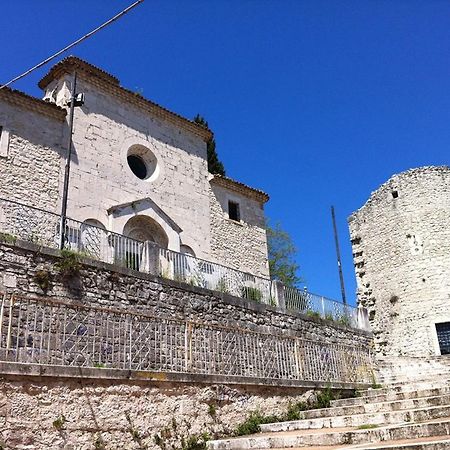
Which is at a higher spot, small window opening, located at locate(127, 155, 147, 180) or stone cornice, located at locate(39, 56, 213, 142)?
stone cornice, located at locate(39, 56, 213, 142)

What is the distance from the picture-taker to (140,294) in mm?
12195

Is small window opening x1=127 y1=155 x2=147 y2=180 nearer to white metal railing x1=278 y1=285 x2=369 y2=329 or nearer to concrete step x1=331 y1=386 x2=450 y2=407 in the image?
white metal railing x1=278 y1=285 x2=369 y2=329

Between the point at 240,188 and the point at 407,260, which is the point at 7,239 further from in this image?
the point at 407,260

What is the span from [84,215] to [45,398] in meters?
10.2

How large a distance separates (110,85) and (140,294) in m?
9.09

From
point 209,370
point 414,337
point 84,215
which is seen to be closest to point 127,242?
point 84,215

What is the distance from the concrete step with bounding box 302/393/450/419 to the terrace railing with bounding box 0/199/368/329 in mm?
5380

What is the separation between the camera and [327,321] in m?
16.8

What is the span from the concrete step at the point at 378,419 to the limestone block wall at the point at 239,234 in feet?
40.2

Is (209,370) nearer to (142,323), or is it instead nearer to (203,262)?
(142,323)

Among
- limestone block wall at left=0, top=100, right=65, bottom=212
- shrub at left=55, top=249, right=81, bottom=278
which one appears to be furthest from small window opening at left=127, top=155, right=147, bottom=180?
shrub at left=55, top=249, right=81, bottom=278

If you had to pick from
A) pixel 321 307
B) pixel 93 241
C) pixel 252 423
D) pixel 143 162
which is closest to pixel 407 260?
pixel 321 307

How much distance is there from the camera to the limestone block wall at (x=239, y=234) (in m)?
20.6

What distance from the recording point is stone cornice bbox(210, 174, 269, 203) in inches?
848
